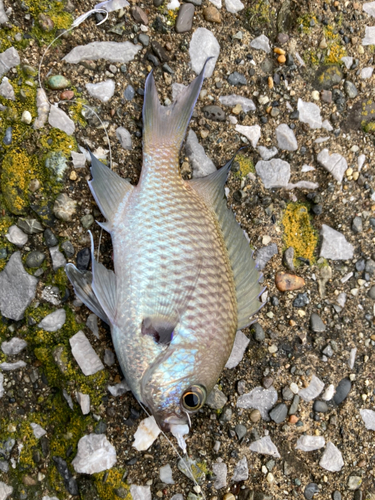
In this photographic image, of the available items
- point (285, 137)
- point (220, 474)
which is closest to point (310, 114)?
point (285, 137)

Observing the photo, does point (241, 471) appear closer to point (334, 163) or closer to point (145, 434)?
point (145, 434)

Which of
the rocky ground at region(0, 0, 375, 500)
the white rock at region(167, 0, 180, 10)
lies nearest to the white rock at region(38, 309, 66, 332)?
the rocky ground at region(0, 0, 375, 500)

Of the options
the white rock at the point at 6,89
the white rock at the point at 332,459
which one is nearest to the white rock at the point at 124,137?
the white rock at the point at 6,89

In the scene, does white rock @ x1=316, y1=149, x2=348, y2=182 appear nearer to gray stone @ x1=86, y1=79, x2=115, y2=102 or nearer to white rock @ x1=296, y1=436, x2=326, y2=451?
gray stone @ x1=86, y1=79, x2=115, y2=102

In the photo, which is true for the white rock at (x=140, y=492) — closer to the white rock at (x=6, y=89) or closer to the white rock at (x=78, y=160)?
the white rock at (x=78, y=160)

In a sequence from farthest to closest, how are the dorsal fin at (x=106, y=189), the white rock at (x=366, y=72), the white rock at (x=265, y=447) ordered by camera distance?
the white rock at (x=366, y=72) < the white rock at (x=265, y=447) < the dorsal fin at (x=106, y=189)

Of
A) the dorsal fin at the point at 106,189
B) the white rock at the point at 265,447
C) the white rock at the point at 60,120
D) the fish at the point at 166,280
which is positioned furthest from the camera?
the white rock at the point at 265,447

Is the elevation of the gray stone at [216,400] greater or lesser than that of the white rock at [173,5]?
lesser
